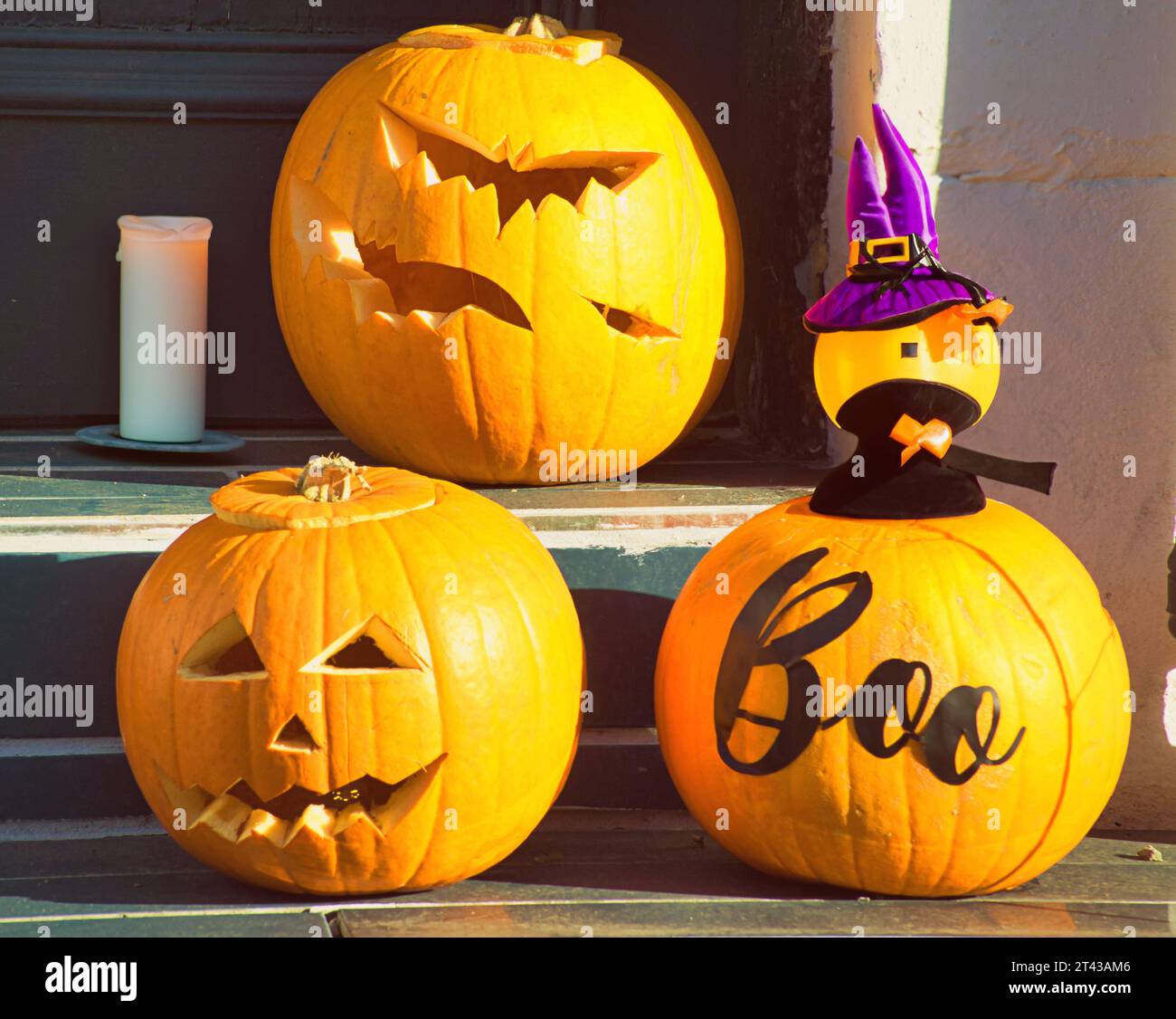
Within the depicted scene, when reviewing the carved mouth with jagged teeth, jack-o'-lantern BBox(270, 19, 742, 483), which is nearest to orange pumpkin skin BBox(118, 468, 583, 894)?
the carved mouth with jagged teeth

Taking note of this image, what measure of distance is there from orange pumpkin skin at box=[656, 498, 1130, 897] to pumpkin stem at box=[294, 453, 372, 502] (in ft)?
1.76

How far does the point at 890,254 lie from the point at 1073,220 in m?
0.68

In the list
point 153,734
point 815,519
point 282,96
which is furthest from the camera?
point 282,96

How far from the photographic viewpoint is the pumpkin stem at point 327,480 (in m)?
2.12

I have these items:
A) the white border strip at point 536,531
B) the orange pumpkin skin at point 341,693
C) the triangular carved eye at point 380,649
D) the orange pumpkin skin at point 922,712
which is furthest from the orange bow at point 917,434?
the triangular carved eye at point 380,649

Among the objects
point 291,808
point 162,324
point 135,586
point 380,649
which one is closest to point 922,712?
point 380,649

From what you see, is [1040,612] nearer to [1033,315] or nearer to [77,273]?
[1033,315]

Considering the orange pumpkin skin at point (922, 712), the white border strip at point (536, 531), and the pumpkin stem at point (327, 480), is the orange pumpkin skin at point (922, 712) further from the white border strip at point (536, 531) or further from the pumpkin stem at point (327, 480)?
the pumpkin stem at point (327, 480)

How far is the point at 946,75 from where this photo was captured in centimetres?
264

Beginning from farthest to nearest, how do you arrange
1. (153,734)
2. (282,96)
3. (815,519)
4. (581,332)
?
(282,96) → (581,332) → (815,519) → (153,734)

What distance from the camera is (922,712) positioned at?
200 centimetres

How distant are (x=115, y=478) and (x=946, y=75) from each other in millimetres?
1603

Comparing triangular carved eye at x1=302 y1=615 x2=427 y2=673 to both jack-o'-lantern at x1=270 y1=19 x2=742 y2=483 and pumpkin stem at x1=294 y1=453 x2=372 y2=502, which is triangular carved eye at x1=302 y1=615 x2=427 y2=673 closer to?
pumpkin stem at x1=294 y1=453 x2=372 y2=502

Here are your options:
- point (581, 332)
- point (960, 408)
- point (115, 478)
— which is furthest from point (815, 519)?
point (115, 478)
